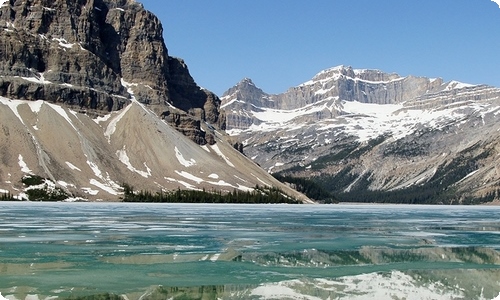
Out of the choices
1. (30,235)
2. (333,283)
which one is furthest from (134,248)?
(333,283)

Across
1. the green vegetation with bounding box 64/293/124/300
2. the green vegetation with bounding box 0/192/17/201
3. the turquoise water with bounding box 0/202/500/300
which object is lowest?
the green vegetation with bounding box 64/293/124/300

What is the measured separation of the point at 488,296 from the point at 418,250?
19030mm

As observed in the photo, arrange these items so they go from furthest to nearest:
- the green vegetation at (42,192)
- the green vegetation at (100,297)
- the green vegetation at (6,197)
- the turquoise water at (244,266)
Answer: the green vegetation at (42,192) → the green vegetation at (6,197) → the turquoise water at (244,266) → the green vegetation at (100,297)

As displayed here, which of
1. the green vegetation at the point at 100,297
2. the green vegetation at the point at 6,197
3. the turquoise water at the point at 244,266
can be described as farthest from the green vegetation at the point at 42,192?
the green vegetation at the point at 100,297

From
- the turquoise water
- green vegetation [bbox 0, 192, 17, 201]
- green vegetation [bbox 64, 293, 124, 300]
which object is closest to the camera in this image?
green vegetation [bbox 64, 293, 124, 300]

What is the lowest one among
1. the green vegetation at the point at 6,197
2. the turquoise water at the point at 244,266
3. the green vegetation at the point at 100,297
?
the green vegetation at the point at 100,297

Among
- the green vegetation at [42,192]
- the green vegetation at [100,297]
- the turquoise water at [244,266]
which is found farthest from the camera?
the green vegetation at [42,192]

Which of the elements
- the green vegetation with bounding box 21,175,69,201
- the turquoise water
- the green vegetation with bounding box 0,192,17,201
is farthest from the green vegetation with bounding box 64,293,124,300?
the green vegetation with bounding box 21,175,69,201

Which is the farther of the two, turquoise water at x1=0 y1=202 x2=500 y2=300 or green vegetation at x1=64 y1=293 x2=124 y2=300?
turquoise water at x1=0 y1=202 x2=500 y2=300

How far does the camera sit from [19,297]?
29.8 m

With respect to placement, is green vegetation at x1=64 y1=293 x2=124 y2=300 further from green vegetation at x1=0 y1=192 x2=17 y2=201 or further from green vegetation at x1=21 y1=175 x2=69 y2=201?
green vegetation at x1=21 y1=175 x2=69 y2=201

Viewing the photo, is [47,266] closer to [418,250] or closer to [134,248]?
[134,248]

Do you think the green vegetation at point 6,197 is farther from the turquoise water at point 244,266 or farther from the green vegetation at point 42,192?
the turquoise water at point 244,266

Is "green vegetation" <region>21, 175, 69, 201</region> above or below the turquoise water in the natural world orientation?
above
